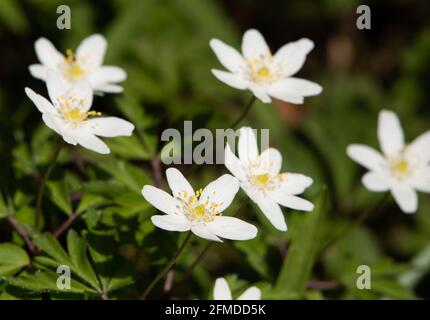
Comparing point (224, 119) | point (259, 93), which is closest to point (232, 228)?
point (259, 93)

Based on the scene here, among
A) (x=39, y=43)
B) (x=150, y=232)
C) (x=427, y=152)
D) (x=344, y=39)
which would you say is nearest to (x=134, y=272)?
(x=150, y=232)

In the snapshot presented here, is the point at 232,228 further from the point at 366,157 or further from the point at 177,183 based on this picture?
the point at 366,157

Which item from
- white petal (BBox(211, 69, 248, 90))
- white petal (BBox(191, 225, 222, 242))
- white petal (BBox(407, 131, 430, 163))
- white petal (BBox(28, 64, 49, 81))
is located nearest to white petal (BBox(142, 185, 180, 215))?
white petal (BBox(191, 225, 222, 242))

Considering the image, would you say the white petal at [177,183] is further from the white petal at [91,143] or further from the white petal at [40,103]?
the white petal at [40,103]

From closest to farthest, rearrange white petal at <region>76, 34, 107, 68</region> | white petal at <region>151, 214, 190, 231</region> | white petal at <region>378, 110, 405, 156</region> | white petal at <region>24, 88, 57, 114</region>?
1. white petal at <region>151, 214, 190, 231</region>
2. white petal at <region>24, 88, 57, 114</region>
3. white petal at <region>76, 34, 107, 68</region>
4. white petal at <region>378, 110, 405, 156</region>

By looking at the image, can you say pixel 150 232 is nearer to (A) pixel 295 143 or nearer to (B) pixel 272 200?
(B) pixel 272 200

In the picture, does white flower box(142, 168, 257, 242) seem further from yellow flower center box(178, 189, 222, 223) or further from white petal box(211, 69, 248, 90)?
white petal box(211, 69, 248, 90)

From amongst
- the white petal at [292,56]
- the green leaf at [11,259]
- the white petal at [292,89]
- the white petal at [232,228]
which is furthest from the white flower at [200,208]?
the white petal at [292,56]
